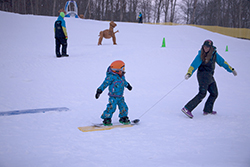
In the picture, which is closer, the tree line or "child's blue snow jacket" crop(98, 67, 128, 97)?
"child's blue snow jacket" crop(98, 67, 128, 97)

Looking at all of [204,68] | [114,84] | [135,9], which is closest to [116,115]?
[114,84]

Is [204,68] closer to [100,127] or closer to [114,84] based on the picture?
[114,84]

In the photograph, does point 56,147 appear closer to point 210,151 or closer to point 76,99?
point 210,151

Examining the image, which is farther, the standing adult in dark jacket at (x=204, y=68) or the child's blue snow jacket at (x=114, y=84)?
the standing adult in dark jacket at (x=204, y=68)

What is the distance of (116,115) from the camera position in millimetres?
5164

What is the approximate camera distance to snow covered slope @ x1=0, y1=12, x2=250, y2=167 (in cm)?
304

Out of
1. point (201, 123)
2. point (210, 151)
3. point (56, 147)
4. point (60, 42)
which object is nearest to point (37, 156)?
point (56, 147)

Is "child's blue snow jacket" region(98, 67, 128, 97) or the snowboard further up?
"child's blue snow jacket" region(98, 67, 128, 97)

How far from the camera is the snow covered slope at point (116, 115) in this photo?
3.04 m

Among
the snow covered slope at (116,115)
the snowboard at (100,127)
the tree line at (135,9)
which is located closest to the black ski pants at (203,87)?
the snow covered slope at (116,115)

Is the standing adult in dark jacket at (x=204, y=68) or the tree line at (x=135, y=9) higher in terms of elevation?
the tree line at (x=135, y=9)

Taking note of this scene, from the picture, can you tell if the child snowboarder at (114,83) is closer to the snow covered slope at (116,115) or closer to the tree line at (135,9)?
the snow covered slope at (116,115)

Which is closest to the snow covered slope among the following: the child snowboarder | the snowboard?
the snowboard

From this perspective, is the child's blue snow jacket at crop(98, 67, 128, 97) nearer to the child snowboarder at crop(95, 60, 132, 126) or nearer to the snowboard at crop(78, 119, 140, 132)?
the child snowboarder at crop(95, 60, 132, 126)
